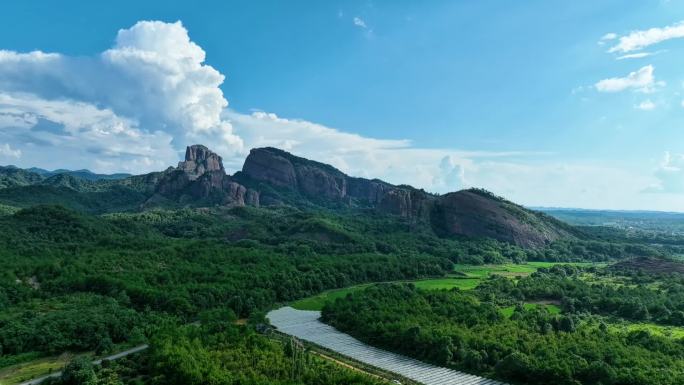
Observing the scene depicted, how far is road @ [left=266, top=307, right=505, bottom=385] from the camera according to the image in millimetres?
64062

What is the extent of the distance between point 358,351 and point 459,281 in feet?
220

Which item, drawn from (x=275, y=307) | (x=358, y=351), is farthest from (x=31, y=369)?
(x=275, y=307)

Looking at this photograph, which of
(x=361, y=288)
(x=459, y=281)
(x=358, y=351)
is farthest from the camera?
(x=459, y=281)

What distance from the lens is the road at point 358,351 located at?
6406 centimetres

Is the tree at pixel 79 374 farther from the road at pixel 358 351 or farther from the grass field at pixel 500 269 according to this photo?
the grass field at pixel 500 269

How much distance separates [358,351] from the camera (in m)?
74.8

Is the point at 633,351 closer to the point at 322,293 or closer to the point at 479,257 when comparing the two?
the point at 322,293

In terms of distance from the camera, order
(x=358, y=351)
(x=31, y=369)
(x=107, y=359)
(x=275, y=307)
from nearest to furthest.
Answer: (x=31, y=369) → (x=107, y=359) → (x=358, y=351) → (x=275, y=307)

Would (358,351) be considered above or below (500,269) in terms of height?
below

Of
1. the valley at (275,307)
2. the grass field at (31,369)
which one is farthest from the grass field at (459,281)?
the grass field at (31,369)

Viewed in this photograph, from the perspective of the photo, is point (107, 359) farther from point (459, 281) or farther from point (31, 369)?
point (459, 281)

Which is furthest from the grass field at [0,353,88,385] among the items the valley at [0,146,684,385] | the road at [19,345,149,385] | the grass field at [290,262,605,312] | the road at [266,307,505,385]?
the grass field at [290,262,605,312]

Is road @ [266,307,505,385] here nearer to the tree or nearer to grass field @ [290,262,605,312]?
grass field @ [290,262,605,312]

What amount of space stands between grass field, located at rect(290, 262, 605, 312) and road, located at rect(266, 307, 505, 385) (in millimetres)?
7374
